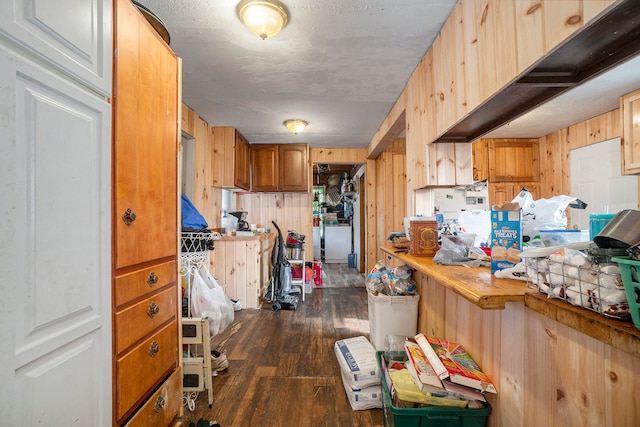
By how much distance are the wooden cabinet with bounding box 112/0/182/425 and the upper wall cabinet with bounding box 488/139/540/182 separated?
1.72 m

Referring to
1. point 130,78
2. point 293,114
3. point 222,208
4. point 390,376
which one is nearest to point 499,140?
point 390,376

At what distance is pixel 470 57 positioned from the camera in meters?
1.34

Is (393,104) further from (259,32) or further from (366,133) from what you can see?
(259,32)

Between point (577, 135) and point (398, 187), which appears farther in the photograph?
point (398, 187)

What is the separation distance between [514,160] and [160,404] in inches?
81.9

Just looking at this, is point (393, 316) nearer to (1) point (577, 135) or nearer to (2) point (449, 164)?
(2) point (449, 164)

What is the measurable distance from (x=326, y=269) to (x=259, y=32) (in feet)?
17.6

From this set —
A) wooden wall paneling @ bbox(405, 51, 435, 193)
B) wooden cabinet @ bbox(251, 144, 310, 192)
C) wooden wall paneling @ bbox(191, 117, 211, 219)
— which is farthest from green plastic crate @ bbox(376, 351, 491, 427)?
wooden cabinet @ bbox(251, 144, 310, 192)

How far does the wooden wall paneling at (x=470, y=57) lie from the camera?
129cm

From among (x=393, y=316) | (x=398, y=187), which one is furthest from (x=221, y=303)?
(x=398, y=187)

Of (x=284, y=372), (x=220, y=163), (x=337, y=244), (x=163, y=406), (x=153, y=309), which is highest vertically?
(x=220, y=163)

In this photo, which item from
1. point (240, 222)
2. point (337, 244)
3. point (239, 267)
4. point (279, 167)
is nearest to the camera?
point (239, 267)

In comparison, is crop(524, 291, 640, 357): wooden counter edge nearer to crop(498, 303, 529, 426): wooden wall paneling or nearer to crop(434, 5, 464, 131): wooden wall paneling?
crop(498, 303, 529, 426): wooden wall paneling

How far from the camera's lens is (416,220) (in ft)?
5.49
